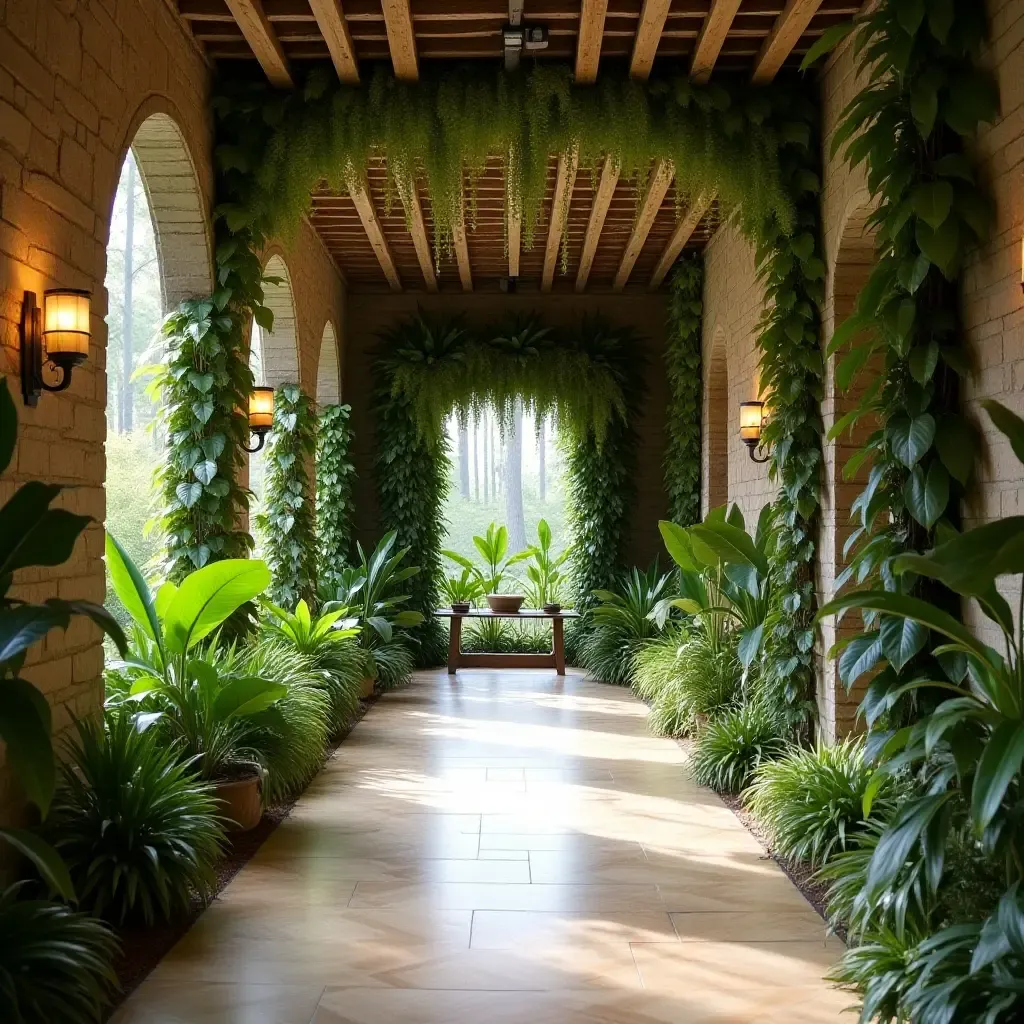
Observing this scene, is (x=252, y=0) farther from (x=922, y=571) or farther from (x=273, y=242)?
(x=922, y=571)

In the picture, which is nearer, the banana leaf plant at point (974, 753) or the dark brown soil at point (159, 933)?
the banana leaf plant at point (974, 753)

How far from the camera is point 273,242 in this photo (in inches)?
266

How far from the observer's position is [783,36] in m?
5.17

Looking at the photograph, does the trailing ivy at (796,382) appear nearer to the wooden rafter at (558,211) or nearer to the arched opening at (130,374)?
the wooden rafter at (558,211)

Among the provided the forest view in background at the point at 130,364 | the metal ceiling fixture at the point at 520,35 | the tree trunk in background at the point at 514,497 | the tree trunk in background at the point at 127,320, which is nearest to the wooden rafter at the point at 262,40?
the metal ceiling fixture at the point at 520,35

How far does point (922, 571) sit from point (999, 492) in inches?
49.4

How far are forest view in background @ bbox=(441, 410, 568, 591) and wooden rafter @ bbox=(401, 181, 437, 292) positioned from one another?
32.7 ft

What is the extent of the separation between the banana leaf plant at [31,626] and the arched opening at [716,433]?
750cm

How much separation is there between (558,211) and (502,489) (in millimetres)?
14503

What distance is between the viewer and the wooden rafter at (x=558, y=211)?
624cm

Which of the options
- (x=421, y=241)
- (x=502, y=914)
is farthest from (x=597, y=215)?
(x=502, y=914)

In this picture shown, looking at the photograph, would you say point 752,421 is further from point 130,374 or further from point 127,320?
point 127,320

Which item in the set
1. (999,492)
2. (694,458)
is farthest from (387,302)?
(999,492)

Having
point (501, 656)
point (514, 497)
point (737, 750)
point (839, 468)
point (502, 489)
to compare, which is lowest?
point (501, 656)
